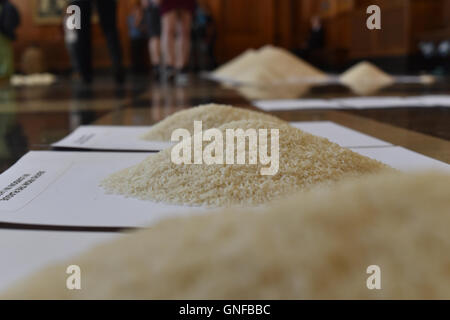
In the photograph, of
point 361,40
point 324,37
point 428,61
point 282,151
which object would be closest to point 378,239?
point 282,151

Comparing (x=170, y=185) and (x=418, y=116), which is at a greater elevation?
(x=170, y=185)

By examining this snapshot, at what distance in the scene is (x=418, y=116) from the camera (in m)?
1.90

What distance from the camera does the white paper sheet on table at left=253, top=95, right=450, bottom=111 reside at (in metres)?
2.27

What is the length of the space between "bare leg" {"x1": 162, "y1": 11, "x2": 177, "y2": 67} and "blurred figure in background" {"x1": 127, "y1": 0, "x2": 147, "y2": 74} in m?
4.14

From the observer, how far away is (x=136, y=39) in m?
9.30

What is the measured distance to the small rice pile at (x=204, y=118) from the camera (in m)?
1.23

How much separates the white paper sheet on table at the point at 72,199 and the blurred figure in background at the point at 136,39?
8037 mm

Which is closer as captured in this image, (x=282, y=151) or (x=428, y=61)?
(x=282, y=151)

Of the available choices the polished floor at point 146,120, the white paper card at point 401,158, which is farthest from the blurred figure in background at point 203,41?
the white paper card at point 401,158

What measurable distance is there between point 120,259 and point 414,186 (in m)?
0.19

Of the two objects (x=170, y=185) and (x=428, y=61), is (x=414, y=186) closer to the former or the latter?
(x=170, y=185)

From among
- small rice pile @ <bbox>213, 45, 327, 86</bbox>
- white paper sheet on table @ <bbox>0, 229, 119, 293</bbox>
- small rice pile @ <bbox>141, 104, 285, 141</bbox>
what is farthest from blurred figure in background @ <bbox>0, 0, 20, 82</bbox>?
white paper sheet on table @ <bbox>0, 229, 119, 293</bbox>

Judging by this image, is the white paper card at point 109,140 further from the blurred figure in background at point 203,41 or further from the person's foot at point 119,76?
the blurred figure in background at point 203,41

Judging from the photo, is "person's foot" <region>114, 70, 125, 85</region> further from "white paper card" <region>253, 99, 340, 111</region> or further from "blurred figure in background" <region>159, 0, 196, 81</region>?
"white paper card" <region>253, 99, 340, 111</region>
